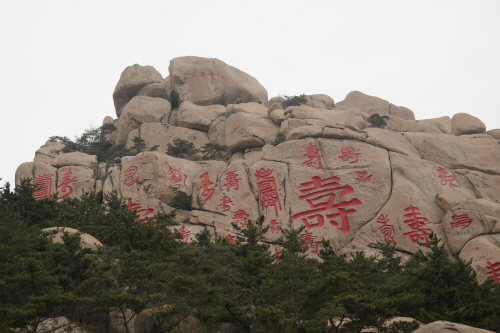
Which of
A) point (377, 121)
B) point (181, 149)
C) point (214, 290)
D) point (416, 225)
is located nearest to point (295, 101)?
point (377, 121)

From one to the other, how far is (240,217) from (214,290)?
7.23 meters

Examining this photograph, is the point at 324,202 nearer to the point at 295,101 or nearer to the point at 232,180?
the point at 232,180

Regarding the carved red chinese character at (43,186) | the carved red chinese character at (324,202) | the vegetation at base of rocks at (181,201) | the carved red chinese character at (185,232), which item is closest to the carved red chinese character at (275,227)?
the carved red chinese character at (324,202)

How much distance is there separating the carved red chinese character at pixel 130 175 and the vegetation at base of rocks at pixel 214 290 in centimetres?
592

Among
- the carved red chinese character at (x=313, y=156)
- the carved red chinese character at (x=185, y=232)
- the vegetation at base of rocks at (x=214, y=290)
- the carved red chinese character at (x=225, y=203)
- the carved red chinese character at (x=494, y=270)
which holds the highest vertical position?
the carved red chinese character at (x=313, y=156)

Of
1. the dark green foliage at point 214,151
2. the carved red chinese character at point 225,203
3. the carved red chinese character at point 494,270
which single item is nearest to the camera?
the carved red chinese character at point 494,270

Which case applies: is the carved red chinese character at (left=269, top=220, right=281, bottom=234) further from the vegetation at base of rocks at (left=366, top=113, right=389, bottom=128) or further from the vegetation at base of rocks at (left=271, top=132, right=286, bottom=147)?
the vegetation at base of rocks at (left=366, top=113, right=389, bottom=128)

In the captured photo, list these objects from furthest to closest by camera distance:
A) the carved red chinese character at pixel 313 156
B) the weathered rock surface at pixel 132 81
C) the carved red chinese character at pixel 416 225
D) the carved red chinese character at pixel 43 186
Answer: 1. the weathered rock surface at pixel 132 81
2. the carved red chinese character at pixel 43 186
3. the carved red chinese character at pixel 313 156
4. the carved red chinese character at pixel 416 225

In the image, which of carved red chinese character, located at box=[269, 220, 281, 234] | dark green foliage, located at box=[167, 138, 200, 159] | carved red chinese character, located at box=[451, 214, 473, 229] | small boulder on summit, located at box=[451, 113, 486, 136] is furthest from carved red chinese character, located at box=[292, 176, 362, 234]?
small boulder on summit, located at box=[451, 113, 486, 136]

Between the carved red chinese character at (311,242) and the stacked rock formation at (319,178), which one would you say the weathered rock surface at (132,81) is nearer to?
the stacked rock formation at (319,178)

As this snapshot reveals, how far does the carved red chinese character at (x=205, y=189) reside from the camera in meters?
16.4

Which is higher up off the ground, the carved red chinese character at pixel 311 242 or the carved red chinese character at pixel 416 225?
the carved red chinese character at pixel 416 225

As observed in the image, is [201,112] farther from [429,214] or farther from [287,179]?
[429,214]

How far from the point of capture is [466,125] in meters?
20.8
